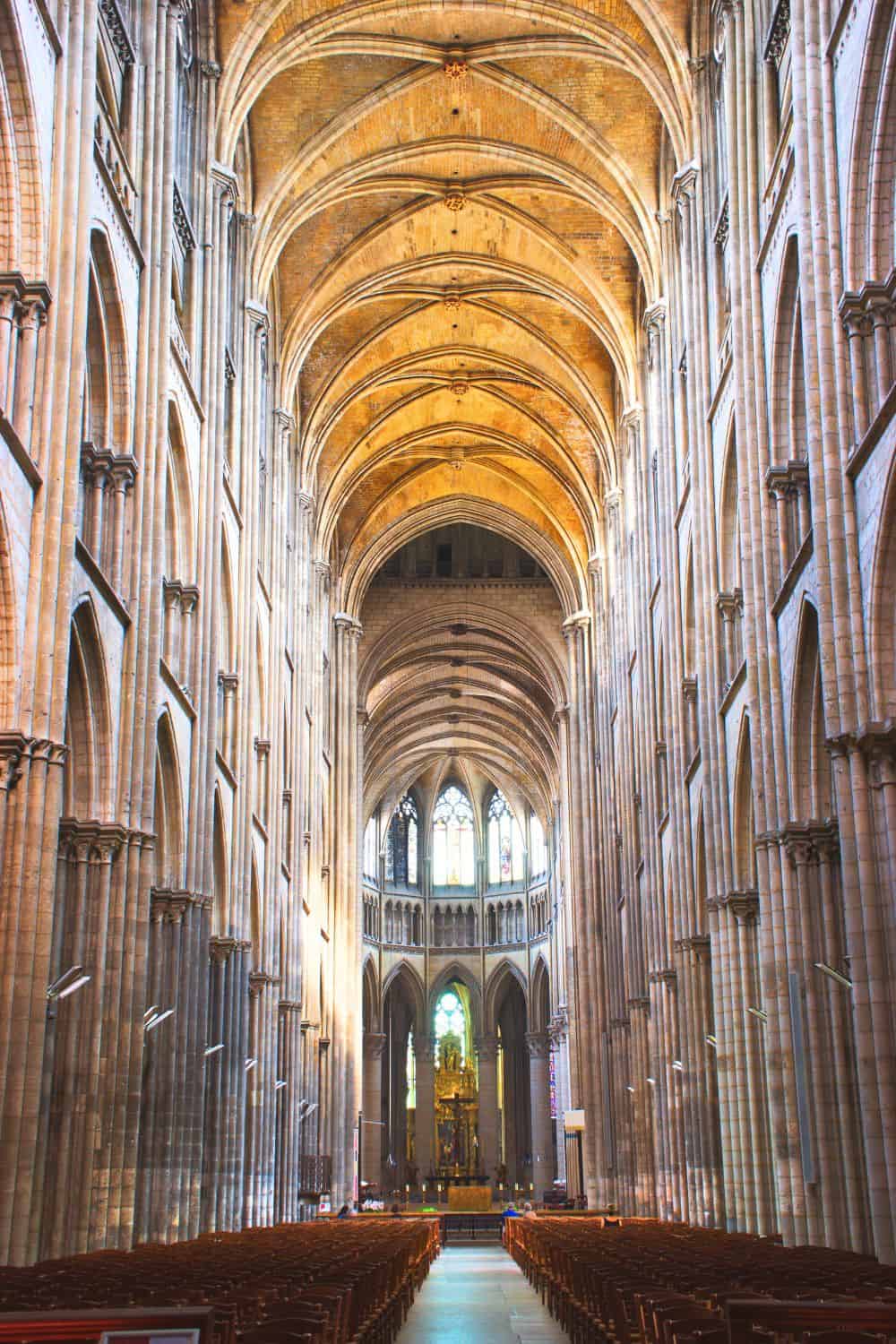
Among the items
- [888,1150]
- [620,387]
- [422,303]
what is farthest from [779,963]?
[422,303]

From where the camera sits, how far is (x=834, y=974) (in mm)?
17438

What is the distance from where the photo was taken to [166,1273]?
480 inches

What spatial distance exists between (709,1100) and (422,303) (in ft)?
80.9

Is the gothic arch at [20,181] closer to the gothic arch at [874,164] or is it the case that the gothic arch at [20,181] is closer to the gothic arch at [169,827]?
the gothic arch at [874,164]

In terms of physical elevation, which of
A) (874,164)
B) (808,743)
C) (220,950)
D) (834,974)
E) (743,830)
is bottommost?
(834,974)

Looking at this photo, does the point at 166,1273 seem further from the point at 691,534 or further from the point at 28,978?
the point at 691,534

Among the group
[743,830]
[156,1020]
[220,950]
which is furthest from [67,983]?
[743,830]

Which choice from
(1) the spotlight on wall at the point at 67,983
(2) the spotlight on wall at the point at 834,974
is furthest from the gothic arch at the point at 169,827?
(2) the spotlight on wall at the point at 834,974

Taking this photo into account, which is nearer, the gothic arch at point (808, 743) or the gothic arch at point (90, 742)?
the gothic arch at point (90, 742)

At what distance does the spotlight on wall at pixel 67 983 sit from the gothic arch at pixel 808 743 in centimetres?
921

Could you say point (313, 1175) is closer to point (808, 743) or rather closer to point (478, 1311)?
point (478, 1311)

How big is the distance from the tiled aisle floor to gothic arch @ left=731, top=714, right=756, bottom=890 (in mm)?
7210

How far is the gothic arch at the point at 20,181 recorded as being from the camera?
15.9 meters

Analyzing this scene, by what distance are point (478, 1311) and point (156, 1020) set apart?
19.5 feet
